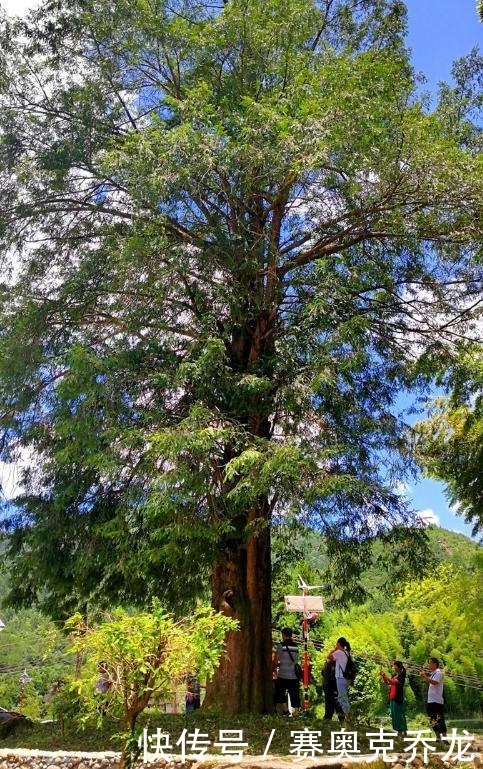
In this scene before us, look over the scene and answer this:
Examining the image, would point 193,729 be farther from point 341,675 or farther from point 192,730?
point 341,675

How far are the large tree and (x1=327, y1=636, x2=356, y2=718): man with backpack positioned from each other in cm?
81

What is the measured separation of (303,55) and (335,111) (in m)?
1.44

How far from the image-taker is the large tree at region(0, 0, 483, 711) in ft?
23.3

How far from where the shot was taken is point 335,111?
23.5 feet

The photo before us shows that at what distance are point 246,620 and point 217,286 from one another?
3.83 meters

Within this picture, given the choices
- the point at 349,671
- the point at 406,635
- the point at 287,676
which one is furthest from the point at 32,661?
the point at 349,671

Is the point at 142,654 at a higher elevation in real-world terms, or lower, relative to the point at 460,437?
lower

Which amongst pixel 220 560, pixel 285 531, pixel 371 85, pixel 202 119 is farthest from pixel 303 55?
pixel 220 560

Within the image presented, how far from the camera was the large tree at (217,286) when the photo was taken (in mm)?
7098

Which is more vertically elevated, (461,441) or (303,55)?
(303,55)

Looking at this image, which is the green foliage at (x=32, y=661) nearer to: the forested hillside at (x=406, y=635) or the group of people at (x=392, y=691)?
the forested hillside at (x=406, y=635)

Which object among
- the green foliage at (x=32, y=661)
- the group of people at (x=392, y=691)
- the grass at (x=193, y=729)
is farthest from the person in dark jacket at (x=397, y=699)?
the green foliage at (x=32, y=661)

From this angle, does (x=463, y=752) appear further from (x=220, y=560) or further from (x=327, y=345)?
(x=327, y=345)

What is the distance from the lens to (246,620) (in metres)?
7.94
